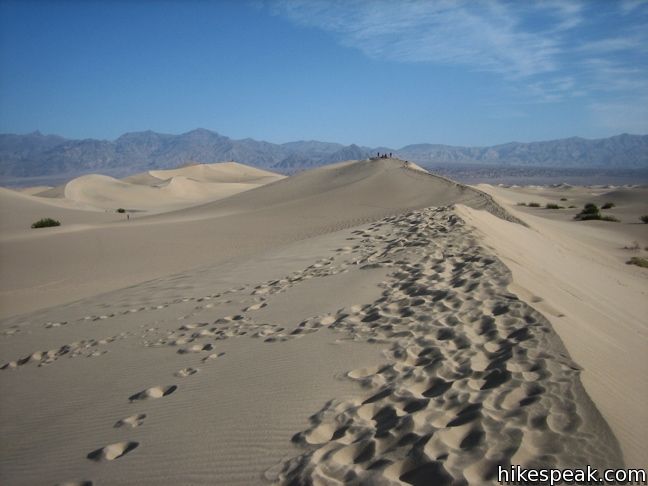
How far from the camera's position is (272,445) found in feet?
10.1

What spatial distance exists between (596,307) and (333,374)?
4198 mm

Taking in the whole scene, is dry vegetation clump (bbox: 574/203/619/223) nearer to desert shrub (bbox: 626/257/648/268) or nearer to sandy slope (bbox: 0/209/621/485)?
desert shrub (bbox: 626/257/648/268)

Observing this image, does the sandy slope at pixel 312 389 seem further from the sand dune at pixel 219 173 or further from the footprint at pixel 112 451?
the sand dune at pixel 219 173

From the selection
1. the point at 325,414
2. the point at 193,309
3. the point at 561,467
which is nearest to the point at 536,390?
the point at 561,467

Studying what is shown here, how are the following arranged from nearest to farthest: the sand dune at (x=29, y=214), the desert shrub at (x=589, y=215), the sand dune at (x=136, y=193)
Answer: the desert shrub at (x=589, y=215), the sand dune at (x=29, y=214), the sand dune at (x=136, y=193)

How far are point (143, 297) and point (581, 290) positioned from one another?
7260mm

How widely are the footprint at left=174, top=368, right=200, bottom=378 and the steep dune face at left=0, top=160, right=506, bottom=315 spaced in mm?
7380

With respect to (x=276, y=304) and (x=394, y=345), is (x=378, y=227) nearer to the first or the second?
(x=276, y=304)

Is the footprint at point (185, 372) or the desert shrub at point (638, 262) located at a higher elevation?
the footprint at point (185, 372)

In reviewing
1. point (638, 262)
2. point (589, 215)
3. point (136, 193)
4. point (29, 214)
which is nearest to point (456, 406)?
point (638, 262)

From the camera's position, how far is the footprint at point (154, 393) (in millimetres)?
4156

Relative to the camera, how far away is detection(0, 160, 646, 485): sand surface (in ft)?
9.34

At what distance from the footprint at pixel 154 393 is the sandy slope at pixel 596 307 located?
336 cm

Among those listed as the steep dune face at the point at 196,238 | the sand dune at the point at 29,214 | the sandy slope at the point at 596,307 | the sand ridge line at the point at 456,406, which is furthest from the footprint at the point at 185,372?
the sand dune at the point at 29,214
